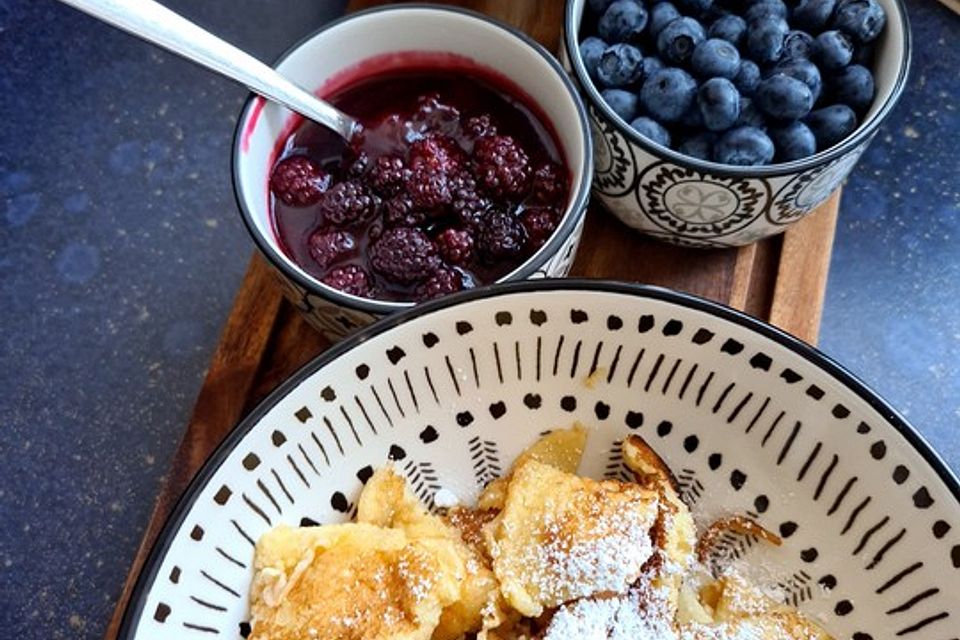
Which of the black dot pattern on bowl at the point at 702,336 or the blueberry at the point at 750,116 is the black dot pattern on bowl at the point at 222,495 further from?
the blueberry at the point at 750,116

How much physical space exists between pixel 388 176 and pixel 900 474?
1.72 feet

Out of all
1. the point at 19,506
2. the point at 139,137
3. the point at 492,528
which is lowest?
the point at 19,506

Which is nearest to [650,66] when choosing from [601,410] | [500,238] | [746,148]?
[746,148]

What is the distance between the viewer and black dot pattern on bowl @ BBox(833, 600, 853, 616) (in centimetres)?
93

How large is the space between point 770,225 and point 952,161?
58cm

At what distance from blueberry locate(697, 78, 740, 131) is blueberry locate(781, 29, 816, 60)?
0.28 ft

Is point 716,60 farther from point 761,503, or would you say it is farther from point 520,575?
point 520,575

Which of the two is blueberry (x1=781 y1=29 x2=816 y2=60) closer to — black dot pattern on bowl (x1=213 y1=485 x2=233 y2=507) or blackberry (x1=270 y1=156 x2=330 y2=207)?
blackberry (x1=270 y1=156 x2=330 y2=207)

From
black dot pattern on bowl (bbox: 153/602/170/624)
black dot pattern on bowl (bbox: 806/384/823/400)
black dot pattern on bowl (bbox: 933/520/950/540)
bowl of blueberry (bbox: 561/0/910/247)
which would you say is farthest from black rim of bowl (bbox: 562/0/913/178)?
black dot pattern on bowl (bbox: 153/602/170/624)

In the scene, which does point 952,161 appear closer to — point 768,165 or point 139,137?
point 768,165

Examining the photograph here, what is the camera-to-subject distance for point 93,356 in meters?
1.46

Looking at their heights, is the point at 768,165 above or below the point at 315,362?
above

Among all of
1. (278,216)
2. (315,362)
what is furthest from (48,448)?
(315,362)

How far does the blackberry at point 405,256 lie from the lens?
987 mm
